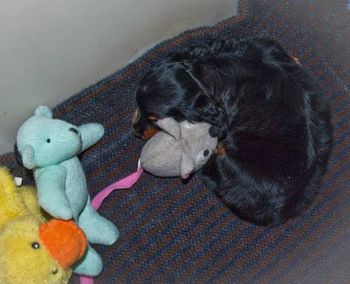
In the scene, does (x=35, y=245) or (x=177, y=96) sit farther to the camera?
(x=177, y=96)

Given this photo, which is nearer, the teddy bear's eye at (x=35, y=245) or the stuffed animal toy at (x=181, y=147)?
A: the teddy bear's eye at (x=35, y=245)

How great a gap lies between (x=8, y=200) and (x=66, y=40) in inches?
18.5

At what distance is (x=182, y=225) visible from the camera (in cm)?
188

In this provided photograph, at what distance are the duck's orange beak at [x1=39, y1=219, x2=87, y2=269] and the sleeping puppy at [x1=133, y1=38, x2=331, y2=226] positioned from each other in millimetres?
417

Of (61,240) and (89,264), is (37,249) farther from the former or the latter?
(89,264)

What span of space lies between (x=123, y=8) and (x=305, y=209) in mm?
822

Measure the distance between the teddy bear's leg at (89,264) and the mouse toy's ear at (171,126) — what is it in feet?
1.41

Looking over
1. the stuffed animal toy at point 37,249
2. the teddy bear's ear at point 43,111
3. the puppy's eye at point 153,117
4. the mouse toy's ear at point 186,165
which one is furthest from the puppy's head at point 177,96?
the stuffed animal toy at point 37,249

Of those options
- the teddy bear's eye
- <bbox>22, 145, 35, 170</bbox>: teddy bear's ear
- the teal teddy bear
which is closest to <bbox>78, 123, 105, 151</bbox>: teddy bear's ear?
the teal teddy bear

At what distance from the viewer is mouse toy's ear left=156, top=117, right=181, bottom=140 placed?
1.63 meters

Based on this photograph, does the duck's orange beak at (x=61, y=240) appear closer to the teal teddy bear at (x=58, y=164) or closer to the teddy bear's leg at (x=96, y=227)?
the teal teddy bear at (x=58, y=164)

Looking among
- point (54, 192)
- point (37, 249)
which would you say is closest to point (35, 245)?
point (37, 249)

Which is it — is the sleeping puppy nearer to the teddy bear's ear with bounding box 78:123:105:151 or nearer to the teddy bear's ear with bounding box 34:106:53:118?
the teddy bear's ear with bounding box 78:123:105:151

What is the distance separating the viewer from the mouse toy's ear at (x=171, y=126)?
5.35 feet
